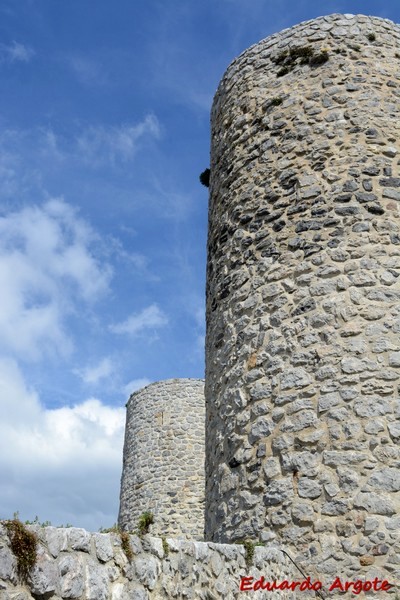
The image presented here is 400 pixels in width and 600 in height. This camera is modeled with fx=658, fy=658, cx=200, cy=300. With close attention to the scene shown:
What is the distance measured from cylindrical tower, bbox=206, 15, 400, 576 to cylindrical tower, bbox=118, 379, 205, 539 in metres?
11.2

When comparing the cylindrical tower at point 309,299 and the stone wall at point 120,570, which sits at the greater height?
the cylindrical tower at point 309,299

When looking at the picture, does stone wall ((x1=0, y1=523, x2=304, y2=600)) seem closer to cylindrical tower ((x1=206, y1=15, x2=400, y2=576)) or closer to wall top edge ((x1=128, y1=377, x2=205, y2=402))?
cylindrical tower ((x1=206, y1=15, x2=400, y2=576))

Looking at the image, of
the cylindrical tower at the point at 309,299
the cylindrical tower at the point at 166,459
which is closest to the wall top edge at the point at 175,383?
the cylindrical tower at the point at 166,459

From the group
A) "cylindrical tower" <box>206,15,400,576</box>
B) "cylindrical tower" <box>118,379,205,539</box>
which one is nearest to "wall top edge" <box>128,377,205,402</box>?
"cylindrical tower" <box>118,379,205,539</box>

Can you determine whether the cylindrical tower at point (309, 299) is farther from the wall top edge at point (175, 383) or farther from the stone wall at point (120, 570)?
the wall top edge at point (175, 383)

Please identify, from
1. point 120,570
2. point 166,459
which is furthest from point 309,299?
point 166,459

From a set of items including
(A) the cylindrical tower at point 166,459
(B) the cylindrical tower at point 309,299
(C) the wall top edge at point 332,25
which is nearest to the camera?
(B) the cylindrical tower at point 309,299

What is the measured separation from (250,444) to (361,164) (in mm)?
2954

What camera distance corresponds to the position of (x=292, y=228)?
21.2 ft

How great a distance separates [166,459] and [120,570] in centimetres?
1469

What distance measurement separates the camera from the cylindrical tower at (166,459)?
17.2m

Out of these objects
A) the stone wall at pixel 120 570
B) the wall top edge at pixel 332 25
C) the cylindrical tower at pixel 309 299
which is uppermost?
the wall top edge at pixel 332 25

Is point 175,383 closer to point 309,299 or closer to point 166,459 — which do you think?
point 166,459

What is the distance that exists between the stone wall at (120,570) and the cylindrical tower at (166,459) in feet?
41.7
